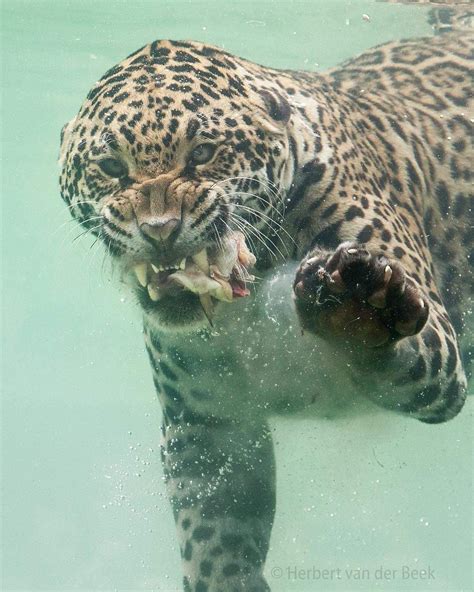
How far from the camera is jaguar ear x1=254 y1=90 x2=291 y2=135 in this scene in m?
5.23

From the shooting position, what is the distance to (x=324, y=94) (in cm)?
620

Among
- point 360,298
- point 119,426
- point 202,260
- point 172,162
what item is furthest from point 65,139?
point 119,426

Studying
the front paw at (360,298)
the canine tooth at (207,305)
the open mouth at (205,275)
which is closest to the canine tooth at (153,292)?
the open mouth at (205,275)

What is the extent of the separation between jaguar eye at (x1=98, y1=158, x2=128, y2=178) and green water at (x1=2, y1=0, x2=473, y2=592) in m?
0.53

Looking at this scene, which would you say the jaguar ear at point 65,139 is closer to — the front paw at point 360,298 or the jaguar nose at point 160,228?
the jaguar nose at point 160,228

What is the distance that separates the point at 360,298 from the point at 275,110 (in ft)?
5.69

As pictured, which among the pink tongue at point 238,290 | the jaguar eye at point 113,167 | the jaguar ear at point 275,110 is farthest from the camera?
the jaguar ear at point 275,110

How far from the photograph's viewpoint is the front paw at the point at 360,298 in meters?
3.87

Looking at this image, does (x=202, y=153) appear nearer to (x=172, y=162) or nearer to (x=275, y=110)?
(x=172, y=162)

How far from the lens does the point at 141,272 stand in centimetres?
469

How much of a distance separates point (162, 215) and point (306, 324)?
2.82 feet

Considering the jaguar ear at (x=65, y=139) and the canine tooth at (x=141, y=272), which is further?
the jaguar ear at (x=65, y=139)

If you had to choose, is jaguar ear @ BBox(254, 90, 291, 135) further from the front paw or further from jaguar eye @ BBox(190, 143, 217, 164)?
the front paw

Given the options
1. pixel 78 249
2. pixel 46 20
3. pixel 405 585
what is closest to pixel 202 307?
pixel 78 249
